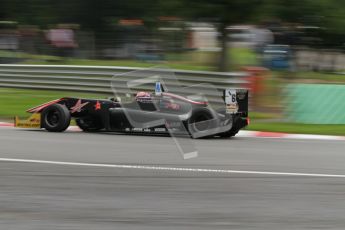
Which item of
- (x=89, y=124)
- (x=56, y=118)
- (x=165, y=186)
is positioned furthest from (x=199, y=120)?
(x=165, y=186)

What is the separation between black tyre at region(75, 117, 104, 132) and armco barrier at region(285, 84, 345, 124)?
4.42 meters

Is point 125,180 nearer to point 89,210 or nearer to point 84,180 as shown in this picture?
point 84,180

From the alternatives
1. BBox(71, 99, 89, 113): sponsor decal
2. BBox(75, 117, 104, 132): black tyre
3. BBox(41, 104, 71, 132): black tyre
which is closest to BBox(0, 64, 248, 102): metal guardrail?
BBox(75, 117, 104, 132): black tyre

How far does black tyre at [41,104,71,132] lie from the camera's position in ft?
37.2

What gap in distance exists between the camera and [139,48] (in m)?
24.6

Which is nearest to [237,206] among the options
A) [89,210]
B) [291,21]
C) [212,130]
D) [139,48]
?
[89,210]

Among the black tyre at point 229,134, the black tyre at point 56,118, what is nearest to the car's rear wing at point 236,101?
the black tyre at point 229,134

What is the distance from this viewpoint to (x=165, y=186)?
694 centimetres

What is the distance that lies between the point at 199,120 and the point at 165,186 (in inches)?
164

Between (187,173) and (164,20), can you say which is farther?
(164,20)

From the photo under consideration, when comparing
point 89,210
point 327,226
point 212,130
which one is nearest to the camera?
point 327,226

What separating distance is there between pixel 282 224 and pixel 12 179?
10.6ft

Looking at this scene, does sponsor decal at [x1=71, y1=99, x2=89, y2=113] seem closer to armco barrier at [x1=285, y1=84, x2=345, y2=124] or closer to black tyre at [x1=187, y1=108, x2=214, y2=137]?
black tyre at [x1=187, y1=108, x2=214, y2=137]

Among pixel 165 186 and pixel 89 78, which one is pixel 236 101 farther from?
pixel 89 78
